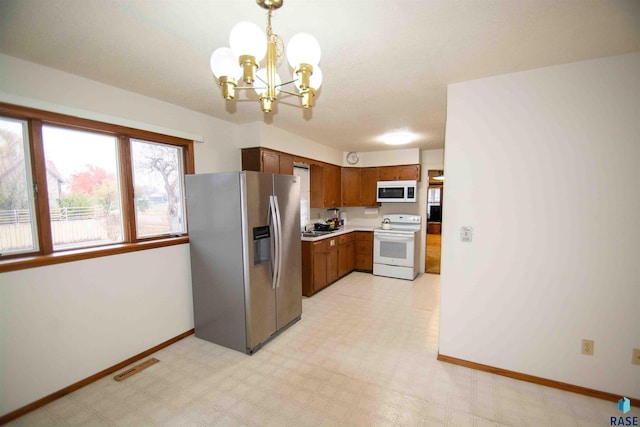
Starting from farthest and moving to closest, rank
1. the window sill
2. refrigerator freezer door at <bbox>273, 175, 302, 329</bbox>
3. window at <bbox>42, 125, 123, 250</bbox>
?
refrigerator freezer door at <bbox>273, 175, 302, 329</bbox>
window at <bbox>42, 125, 123, 250</bbox>
the window sill

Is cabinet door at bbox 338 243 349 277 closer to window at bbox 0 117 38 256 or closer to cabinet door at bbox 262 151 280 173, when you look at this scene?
cabinet door at bbox 262 151 280 173

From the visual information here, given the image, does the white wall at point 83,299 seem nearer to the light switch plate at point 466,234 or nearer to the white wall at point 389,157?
the light switch plate at point 466,234

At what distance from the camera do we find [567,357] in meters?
2.02

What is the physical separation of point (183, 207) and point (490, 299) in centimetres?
314

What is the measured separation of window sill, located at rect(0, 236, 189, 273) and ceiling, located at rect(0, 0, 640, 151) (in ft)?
4.49

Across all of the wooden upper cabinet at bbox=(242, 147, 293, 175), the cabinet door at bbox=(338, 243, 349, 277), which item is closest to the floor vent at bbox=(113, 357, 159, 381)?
the wooden upper cabinet at bbox=(242, 147, 293, 175)

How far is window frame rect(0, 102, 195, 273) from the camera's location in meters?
1.83

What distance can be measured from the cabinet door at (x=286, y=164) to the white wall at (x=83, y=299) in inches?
46.2

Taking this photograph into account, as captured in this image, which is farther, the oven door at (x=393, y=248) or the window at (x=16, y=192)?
the oven door at (x=393, y=248)

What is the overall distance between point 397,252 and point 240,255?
10.2 feet

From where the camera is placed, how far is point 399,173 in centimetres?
509

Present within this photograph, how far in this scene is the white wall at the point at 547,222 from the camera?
6.01 ft

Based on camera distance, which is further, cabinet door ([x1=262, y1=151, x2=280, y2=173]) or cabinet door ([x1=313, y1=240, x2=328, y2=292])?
cabinet door ([x1=313, y1=240, x2=328, y2=292])

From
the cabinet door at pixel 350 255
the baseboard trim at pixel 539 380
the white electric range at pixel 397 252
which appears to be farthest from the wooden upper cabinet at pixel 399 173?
the baseboard trim at pixel 539 380
